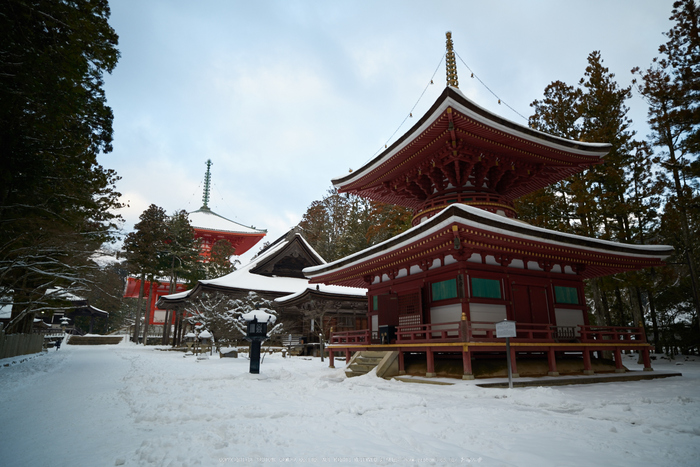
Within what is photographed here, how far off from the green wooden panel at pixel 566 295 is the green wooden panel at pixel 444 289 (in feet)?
14.6

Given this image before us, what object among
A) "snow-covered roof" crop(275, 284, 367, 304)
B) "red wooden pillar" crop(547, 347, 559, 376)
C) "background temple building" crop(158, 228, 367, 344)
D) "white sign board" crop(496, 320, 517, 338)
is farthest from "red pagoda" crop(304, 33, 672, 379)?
"background temple building" crop(158, 228, 367, 344)

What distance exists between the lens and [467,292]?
39.7ft

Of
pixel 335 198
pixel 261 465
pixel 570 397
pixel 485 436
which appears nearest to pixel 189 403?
pixel 261 465

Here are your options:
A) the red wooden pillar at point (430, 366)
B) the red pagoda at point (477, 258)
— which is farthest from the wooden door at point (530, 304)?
the red wooden pillar at point (430, 366)

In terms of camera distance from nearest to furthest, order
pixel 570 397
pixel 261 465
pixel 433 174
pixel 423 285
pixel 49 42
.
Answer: pixel 261 465
pixel 570 397
pixel 49 42
pixel 423 285
pixel 433 174

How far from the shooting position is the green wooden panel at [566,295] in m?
14.4

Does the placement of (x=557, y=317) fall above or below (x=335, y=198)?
below

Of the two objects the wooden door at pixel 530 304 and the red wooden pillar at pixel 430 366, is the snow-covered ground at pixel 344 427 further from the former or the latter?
the wooden door at pixel 530 304

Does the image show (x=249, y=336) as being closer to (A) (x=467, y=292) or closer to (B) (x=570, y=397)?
(A) (x=467, y=292)

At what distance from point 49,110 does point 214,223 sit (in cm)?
4762

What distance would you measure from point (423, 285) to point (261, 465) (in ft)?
35.2

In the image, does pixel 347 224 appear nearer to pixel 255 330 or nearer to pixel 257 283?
pixel 257 283

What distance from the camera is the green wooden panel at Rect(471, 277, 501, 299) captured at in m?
12.5

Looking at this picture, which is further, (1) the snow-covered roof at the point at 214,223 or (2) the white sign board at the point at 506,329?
(1) the snow-covered roof at the point at 214,223
